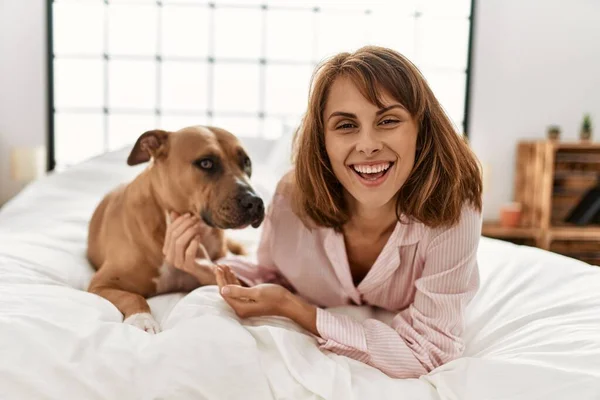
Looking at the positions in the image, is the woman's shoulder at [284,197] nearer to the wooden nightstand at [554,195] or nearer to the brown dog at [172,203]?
the brown dog at [172,203]

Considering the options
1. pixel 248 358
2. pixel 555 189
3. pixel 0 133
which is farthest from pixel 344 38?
pixel 248 358

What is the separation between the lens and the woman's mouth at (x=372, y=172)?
3.76ft

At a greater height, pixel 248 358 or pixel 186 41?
pixel 186 41

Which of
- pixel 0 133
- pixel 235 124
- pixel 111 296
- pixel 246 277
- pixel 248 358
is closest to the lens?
pixel 248 358

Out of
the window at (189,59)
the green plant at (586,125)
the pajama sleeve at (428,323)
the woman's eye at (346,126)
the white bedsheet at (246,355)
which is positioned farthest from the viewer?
the window at (189,59)

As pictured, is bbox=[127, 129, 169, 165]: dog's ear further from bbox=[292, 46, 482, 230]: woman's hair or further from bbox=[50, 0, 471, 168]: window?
bbox=[50, 0, 471, 168]: window

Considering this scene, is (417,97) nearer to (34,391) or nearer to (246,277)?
(246,277)

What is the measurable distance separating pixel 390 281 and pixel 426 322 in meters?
0.18

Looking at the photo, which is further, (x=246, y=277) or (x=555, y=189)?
(x=555, y=189)

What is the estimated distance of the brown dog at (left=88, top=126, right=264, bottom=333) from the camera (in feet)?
4.59

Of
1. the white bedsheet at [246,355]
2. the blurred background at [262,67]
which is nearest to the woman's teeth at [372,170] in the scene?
the white bedsheet at [246,355]

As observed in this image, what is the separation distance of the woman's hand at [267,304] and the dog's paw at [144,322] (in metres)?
0.16

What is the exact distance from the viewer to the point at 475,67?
12.8 ft

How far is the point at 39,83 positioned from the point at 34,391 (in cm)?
338
